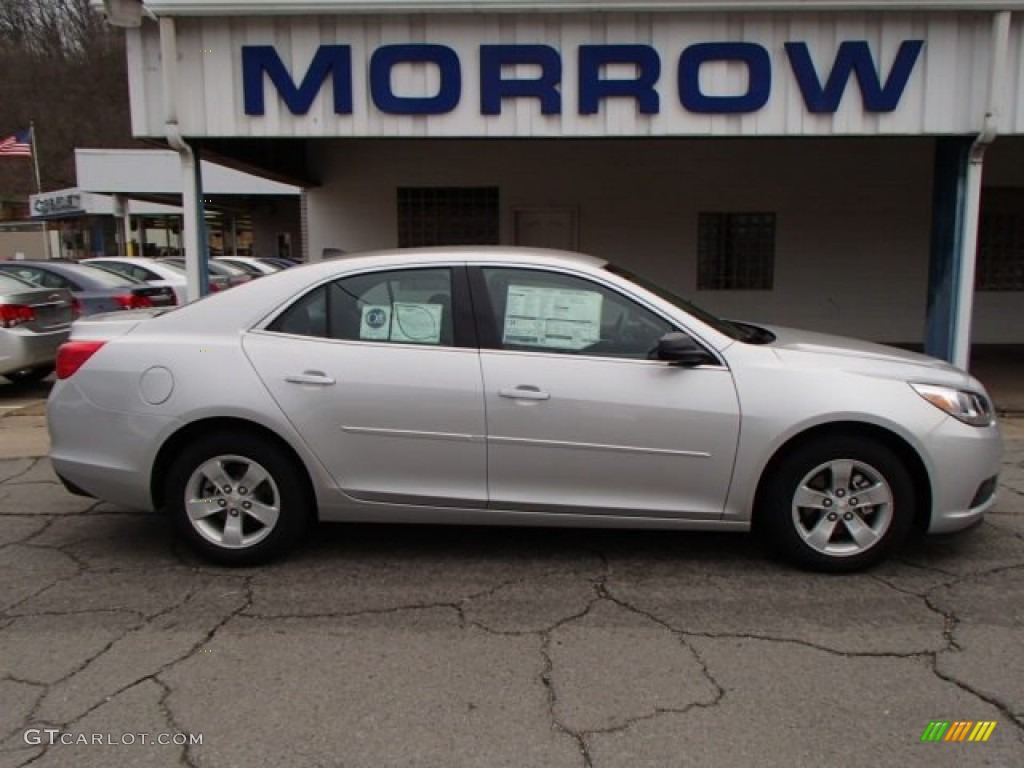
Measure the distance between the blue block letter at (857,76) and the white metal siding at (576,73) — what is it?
2.5 inches

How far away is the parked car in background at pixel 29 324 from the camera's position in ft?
28.7

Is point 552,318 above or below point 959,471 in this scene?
above

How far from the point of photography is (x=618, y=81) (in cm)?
715

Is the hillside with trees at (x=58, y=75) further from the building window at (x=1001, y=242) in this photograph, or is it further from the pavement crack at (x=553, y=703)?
the pavement crack at (x=553, y=703)

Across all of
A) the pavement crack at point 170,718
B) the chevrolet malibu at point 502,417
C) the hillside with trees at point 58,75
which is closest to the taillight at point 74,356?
the chevrolet malibu at point 502,417

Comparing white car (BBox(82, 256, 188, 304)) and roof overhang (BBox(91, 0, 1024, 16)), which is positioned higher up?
roof overhang (BBox(91, 0, 1024, 16))

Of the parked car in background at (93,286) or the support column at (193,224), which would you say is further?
the parked car in background at (93,286)

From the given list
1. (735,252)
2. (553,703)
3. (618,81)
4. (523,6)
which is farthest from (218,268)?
(553,703)

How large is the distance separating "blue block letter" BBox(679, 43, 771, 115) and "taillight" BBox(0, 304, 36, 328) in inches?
274

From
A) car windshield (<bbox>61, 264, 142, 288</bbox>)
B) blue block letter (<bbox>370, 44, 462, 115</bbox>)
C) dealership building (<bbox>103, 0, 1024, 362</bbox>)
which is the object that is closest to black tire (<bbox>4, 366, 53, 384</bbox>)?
car windshield (<bbox>61, 264, 142, 288</bbox>)

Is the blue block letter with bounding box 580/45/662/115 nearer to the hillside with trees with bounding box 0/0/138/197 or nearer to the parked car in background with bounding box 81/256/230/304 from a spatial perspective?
the parked car in background with bounding box 81/256/230/304

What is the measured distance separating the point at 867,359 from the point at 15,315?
8.35 meters

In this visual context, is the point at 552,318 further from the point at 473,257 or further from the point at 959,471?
the point at 959,471

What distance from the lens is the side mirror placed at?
153 inches
